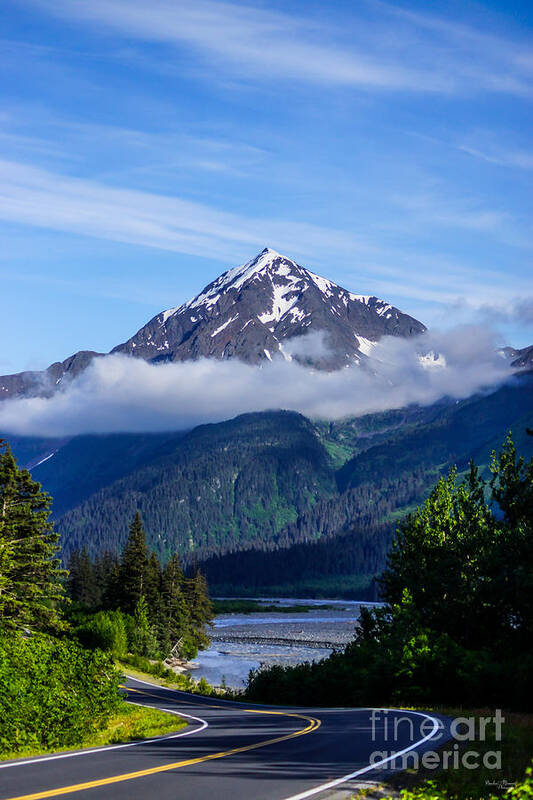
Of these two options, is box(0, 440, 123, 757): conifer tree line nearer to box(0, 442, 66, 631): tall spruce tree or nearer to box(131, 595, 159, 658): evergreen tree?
box(0, 442, 66, 631): tall spruce tree

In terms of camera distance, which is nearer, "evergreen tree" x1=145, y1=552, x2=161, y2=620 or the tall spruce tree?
the tall spruce tree

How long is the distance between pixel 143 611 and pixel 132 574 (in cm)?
596

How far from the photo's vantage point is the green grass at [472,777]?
11.6 m

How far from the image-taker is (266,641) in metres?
118

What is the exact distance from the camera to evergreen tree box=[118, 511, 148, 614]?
7894cm

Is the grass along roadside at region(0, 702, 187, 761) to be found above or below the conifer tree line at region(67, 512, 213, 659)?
above

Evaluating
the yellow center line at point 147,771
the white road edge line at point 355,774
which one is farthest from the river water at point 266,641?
the white road edge line at point 355,774

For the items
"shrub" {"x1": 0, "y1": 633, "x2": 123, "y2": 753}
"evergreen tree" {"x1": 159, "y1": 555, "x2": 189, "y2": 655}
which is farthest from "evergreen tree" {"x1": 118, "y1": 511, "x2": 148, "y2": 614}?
"shrub" {"x1": 0, "y1": 633, "x2": 123, "y2": 753}

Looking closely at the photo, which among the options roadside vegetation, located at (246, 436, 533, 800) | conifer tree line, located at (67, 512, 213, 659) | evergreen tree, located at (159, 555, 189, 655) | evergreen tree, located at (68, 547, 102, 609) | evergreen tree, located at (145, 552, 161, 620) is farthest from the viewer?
evergreen tree, located at (68, 547, 102, 609)

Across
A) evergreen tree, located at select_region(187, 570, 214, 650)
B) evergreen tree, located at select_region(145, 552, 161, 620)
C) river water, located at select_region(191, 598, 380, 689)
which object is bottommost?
river water, located at select_region(191, 598, 380, 689)

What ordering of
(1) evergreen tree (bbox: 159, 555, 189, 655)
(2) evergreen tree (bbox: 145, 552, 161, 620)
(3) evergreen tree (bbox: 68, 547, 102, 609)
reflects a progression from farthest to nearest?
(3) evergreen tree (bbox: 68, 547, 102, 609) < (1) evergreen tree (bbox: 159, 555, 189, 655) < (2) evergreen tree (bbox: 145, 552, 161, 620)

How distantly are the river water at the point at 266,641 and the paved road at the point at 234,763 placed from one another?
154 ft

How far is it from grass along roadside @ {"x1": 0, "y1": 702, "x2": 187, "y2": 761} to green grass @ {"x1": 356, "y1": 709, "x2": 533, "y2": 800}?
7895 mm

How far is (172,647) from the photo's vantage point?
277 feet
